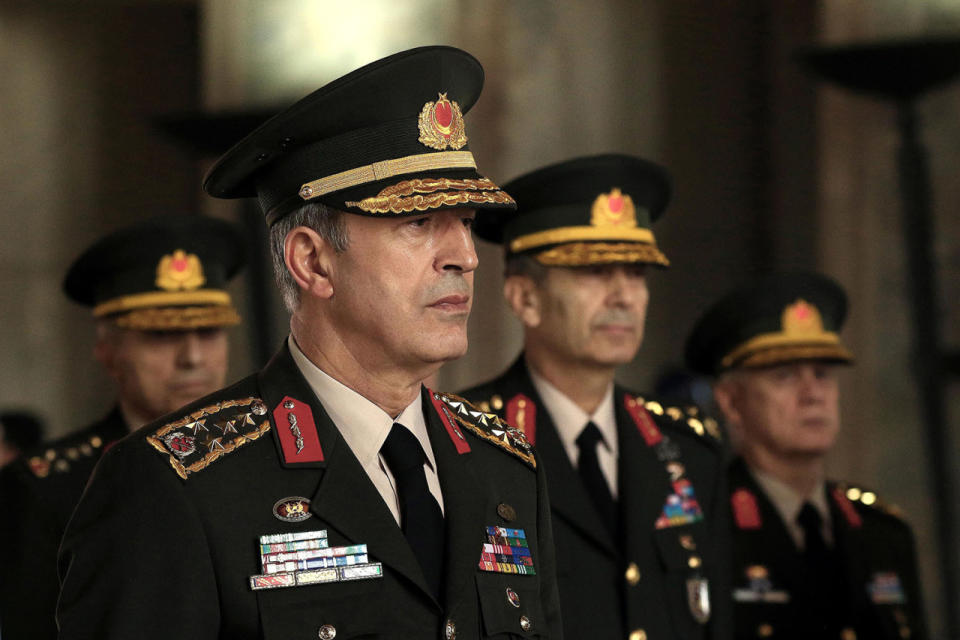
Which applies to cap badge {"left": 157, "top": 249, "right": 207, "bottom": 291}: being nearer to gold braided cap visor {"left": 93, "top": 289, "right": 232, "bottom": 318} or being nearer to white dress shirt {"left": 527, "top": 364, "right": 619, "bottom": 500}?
gold braided cap visor {"left": 93, "top": 289, "right": 232, "bottom": 318}

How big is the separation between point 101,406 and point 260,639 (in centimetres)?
594

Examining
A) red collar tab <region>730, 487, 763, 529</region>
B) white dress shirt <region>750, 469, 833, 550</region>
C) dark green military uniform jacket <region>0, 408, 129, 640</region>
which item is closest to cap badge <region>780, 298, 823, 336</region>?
white dress shirt <region>750, 469, 833, 550</region>

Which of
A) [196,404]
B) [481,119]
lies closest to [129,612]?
[196,404]

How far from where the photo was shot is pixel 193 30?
8016 millimetres

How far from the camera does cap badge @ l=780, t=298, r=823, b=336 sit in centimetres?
476

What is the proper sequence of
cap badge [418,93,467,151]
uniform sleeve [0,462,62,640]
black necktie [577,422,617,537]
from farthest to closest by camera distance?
uniform sleeve [0,462,62,640]
black necktie [577,422,617,537]
cap badge [418,93,467,151]

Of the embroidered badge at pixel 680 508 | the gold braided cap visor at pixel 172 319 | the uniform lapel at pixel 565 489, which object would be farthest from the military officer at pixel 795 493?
the gold braided cap visor at pixel 172 319

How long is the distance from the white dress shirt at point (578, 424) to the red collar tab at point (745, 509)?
33.8 inches

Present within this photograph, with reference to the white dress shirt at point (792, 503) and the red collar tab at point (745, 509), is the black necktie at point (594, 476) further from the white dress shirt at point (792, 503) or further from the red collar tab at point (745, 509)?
the white dress shirt at point (792, 503)

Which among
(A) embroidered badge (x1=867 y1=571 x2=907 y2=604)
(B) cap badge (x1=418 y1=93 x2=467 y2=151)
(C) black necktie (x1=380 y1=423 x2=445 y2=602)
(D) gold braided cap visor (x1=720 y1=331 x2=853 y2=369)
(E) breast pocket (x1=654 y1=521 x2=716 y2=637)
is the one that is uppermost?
(B) cap badge (x1=418 y1=93 x2=467 y2=151)

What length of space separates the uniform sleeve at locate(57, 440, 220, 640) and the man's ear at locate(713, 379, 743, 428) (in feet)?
9.42

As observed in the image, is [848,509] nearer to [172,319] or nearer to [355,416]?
[172,319]

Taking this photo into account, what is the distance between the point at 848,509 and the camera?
4.62 m

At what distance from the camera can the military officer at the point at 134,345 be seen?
3.98 meters
